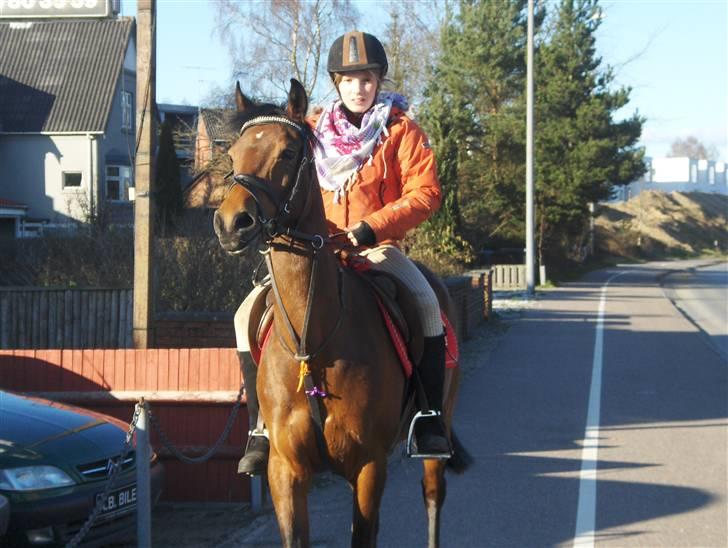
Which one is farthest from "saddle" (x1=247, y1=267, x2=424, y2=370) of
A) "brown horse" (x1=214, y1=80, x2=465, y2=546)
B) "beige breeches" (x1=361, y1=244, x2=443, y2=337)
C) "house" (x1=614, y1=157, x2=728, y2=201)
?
"house" (x1=614, y1=157, x2=728, y2=201)

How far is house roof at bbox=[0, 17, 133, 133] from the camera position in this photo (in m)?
39.3

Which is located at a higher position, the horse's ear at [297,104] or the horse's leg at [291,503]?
the horse's ear at [297,104]

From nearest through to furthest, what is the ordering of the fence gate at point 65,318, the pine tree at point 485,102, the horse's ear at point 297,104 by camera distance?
the horse's ear at point 297,104 → the fence gate at point 65,318 → the pine tree at point 485,102

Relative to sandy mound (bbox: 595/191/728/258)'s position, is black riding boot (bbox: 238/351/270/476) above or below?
below

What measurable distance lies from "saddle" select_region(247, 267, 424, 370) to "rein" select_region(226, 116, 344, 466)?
390 mm

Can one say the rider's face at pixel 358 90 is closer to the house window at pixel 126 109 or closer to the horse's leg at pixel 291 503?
the horse's leg at pixel 291 503

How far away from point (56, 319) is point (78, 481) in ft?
24.4

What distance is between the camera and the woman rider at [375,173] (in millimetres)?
5148

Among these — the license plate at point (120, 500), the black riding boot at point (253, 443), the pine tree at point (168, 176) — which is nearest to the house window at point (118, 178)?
the pine tree at point (168, 176)

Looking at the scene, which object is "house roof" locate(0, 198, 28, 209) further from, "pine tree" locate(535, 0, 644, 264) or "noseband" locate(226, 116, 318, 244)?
"noseband" locate(226, 116, 318, 244)

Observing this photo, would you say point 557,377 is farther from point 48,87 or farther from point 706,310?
point 48,87

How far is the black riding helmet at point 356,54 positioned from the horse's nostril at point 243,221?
1.68m

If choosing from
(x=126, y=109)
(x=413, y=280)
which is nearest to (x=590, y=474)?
(x=413, y=280)

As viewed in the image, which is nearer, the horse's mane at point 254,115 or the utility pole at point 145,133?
the horse's mane at point 254,115
